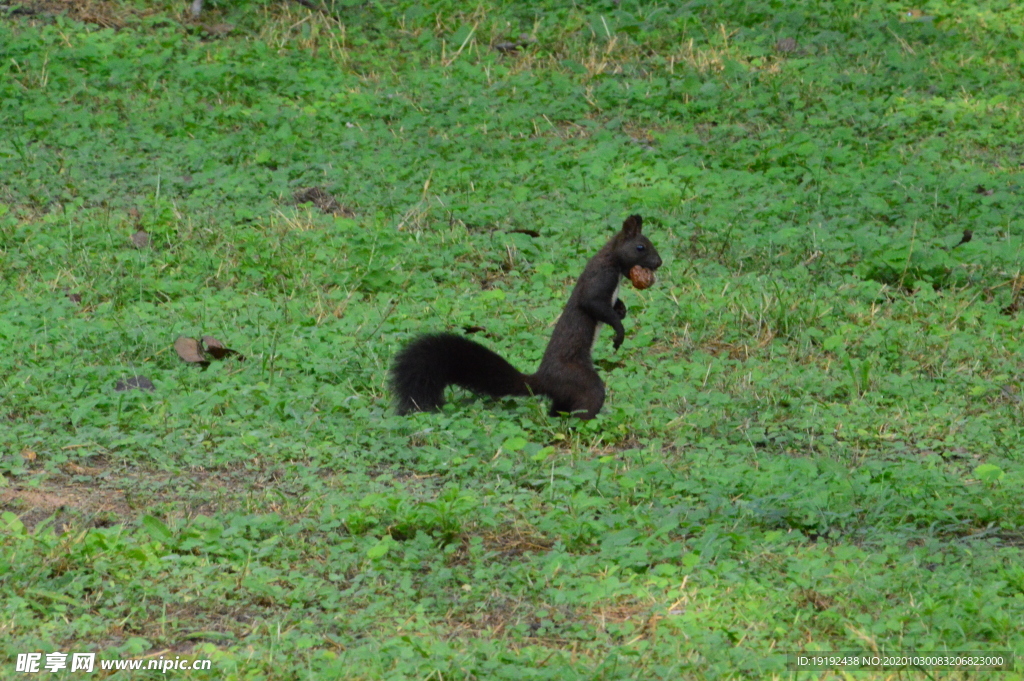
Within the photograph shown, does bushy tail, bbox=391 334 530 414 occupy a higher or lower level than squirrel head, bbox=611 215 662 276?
lower

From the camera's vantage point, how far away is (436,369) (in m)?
5.52

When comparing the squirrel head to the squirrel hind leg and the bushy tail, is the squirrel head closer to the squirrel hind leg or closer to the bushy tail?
the squirrel hind leg

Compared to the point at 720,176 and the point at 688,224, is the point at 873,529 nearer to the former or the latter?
the point at 688,224

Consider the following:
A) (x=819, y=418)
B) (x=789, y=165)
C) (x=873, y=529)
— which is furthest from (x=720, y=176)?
(x=873, y=529)

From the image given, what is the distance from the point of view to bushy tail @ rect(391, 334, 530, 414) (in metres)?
5.48

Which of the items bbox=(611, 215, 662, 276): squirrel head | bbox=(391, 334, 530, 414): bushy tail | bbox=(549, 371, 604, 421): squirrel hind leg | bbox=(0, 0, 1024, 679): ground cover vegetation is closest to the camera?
bbox=(0, 0, 1024, 679): ground cover vegetation

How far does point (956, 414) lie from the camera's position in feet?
18.8

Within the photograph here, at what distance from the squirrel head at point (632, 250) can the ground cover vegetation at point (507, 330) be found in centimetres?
60

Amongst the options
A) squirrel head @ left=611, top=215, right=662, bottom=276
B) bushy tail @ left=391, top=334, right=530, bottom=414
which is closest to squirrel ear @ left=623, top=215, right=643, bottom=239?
squirrel head @ left=611, top=215, right=662, bottom=276

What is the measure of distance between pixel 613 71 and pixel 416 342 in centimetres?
542

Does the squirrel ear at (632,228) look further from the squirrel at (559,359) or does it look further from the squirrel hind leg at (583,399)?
the squirrel hind leg at (583,399)

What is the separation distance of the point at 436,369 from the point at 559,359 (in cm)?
62

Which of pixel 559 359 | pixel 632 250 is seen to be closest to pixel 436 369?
pixel 559 359

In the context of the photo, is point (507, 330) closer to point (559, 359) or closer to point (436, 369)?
point (559, 359)
